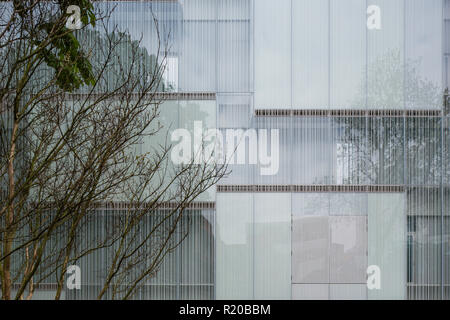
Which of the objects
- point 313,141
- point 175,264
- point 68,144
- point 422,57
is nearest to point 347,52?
point 422,57

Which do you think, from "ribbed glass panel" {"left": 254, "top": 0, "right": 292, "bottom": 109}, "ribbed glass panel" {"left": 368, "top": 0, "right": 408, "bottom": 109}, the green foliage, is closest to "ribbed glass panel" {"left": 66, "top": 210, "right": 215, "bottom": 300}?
"ribbed glass panel" {"left": 254, "top": 0, "right": 292, "bottom": 109}

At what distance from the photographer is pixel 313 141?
24.0 feet

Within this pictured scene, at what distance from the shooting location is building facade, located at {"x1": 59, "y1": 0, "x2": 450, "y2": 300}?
283 inches

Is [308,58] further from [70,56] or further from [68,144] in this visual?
[68,144]

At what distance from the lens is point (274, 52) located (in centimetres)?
729

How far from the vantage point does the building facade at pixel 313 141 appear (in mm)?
7180

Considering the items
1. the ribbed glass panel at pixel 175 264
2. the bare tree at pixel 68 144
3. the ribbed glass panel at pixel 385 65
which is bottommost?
the ribbed glass panel at pixel 175 264

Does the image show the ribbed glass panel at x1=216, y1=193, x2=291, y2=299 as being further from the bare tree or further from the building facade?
the bare tree

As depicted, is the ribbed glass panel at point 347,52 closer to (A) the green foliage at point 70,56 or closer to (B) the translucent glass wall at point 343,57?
(B) the translucent glass wall at point 343,57

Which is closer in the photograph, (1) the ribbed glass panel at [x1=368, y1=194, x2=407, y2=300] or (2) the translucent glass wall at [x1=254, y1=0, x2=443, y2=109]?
(1) the ribbed glass panel at [x1=368, y1=194, x2=407, y2=300]

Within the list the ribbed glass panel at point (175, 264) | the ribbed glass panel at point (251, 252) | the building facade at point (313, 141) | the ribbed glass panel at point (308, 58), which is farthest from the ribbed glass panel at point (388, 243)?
the ribbed glass panel at point (175, 264)

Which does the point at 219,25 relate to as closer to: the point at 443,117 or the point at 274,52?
the point at 274,52

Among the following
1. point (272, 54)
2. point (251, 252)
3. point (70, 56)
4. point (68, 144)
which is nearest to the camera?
point (68, 144)
